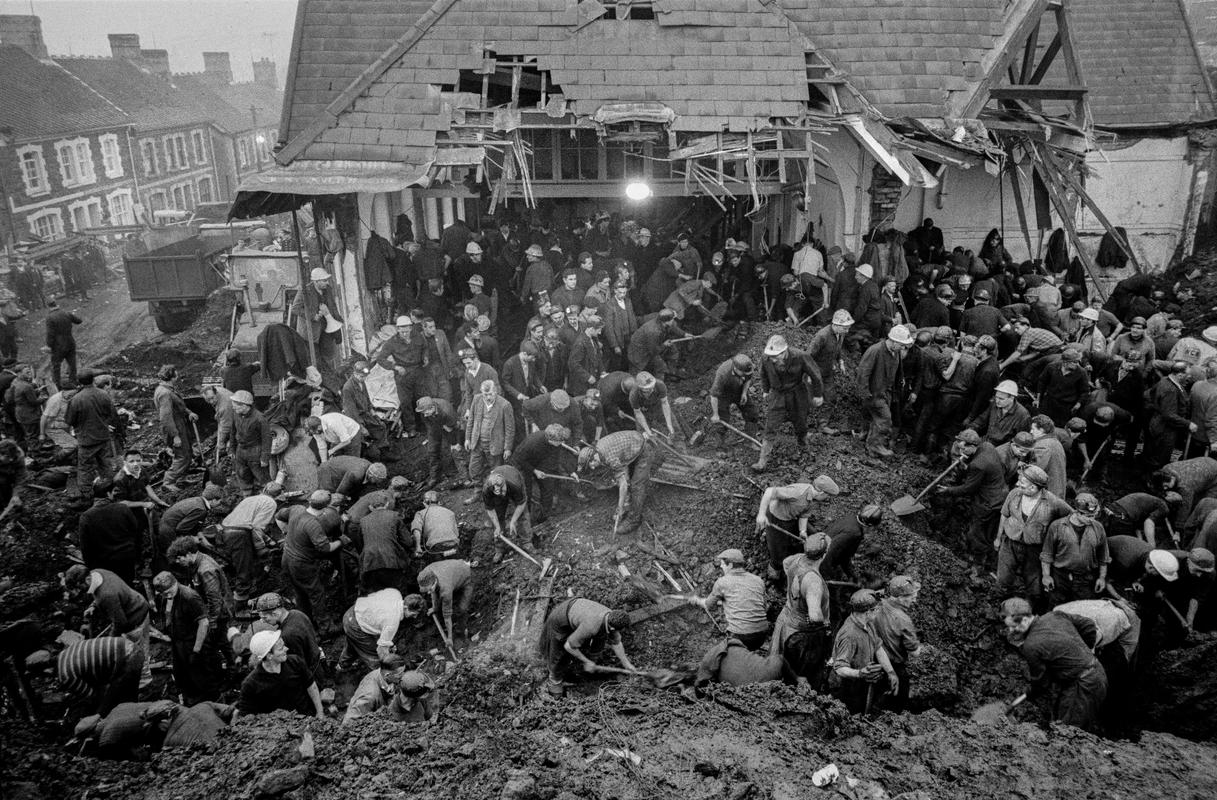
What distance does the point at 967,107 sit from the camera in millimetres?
13594

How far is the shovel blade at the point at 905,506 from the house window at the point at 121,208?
33.7 metres

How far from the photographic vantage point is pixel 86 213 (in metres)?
31.4

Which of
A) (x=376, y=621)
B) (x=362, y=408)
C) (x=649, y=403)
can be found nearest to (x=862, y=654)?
(x=376, y=621)

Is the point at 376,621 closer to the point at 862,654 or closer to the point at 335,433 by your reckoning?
the point at 335,433

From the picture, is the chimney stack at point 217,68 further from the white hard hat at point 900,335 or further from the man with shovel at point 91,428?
the white hard hat at point 900,335

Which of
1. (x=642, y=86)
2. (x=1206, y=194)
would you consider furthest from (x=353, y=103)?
(x=1206, y=194)

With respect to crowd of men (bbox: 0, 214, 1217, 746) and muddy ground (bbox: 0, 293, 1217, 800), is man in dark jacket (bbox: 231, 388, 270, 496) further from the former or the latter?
muddy ground (bbox: 0, 293, 1217, 800)

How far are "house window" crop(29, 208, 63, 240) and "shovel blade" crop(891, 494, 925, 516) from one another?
29314mm

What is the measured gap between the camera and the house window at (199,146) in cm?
3994

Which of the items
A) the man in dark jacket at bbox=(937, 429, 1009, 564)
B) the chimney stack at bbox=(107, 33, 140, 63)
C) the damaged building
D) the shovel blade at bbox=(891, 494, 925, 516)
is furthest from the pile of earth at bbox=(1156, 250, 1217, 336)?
the chimney stack at bbox=(107, 33, 140, 63)

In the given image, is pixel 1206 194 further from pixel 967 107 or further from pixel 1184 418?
pixel 1184 418

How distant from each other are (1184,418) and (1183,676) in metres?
3.78

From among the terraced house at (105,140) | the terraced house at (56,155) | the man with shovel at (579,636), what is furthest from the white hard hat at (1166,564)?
the terraced house at (56,155)

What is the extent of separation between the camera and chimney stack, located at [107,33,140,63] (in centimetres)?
4205
